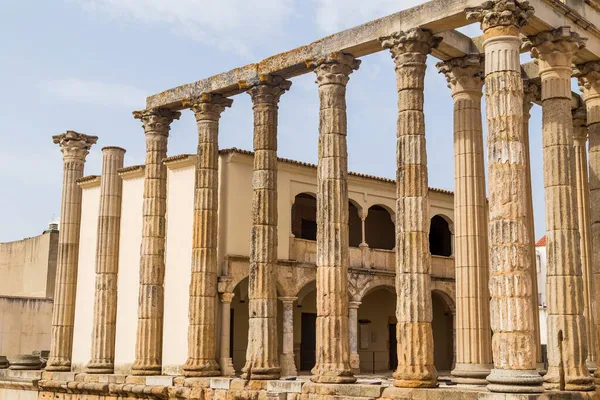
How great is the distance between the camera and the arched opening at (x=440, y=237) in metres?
33.3

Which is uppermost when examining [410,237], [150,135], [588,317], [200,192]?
[150,135]

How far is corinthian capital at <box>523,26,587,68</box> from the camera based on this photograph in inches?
679

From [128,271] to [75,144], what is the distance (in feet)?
15.8

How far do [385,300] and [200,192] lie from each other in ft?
41.9

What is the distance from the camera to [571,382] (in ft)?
53.2

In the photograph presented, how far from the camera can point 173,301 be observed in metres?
24.1

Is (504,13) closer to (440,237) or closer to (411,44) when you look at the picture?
(411,44)

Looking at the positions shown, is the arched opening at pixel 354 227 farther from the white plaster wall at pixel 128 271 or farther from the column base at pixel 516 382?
the column base at pixel 516 382

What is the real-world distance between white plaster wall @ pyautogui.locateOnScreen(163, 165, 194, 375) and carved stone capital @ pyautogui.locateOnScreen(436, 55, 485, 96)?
27.6 feet

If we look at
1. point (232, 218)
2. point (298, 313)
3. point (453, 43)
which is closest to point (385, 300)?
point (298, 313)

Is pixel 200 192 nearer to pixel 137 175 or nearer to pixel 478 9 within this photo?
pixel 137 175

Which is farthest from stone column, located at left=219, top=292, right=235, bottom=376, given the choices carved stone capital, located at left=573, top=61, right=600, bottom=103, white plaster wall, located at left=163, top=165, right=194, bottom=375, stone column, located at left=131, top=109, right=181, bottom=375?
carved stone capital, located at left=573, top=61, right=600, bottom=103

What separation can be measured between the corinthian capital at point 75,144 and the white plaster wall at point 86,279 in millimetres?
1213

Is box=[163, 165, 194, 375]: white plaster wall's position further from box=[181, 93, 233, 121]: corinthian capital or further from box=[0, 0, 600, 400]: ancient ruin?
box=[181, 93, 233, 121]: corinthian capital
